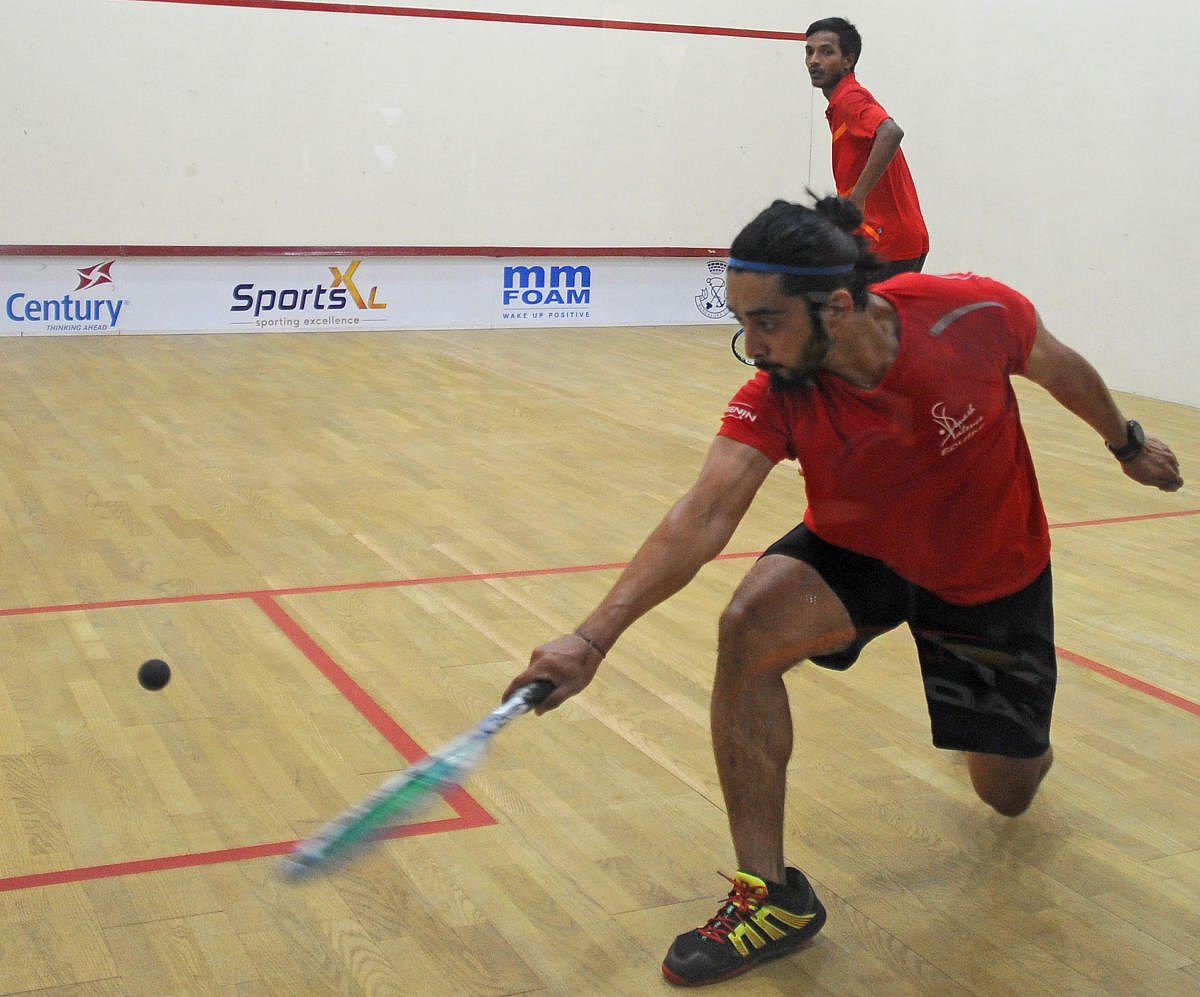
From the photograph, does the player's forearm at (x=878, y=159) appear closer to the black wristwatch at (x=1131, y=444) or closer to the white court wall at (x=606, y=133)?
the white court wall at (x=606, y=133)

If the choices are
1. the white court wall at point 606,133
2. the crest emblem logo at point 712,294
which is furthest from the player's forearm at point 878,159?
the crest emblem logo at point 712,294

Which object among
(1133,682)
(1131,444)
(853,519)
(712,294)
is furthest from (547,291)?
(853,519)

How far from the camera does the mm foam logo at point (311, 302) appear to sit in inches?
275

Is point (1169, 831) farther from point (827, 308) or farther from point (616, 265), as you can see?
point (616, 265)

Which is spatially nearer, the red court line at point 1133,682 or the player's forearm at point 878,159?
the red court line at point 1133,682

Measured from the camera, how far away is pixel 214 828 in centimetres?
201

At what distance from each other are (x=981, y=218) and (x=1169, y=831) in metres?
5.33

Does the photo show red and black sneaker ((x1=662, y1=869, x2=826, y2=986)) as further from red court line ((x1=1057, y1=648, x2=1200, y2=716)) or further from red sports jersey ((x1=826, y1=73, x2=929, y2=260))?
red sports jersey ((x1=826, y1=73, x2=929, y2=260))

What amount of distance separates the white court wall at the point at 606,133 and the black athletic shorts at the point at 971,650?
446 centimetres

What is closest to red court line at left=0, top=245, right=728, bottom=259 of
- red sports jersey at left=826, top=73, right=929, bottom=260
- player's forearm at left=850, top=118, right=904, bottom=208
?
red sports jersey at left=826, top=73, right=929, bottom=260

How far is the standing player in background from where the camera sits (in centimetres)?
444

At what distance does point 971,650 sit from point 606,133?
20.1ft

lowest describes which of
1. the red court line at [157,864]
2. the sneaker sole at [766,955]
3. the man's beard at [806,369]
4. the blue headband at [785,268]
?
the red court line at [157,864]

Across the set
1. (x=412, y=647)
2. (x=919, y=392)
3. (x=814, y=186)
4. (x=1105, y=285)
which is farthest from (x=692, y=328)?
(x=919, y=392)
